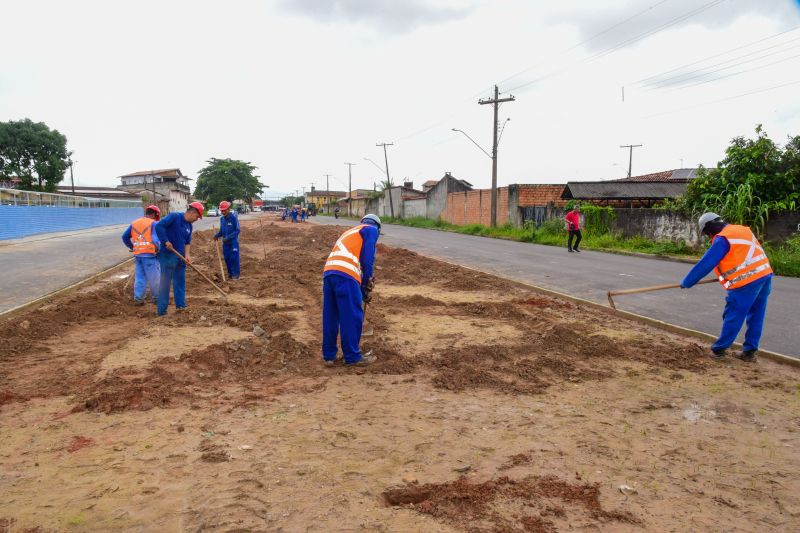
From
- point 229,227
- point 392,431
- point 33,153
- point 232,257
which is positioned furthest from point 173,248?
point 33,153

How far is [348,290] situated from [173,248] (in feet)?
11.6

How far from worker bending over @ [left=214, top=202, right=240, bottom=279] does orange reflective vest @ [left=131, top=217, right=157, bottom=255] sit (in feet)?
8.21

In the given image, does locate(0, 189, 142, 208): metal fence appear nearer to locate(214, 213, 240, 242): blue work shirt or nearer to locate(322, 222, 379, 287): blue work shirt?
locate(214, 213, 240, 242): blue work shirt

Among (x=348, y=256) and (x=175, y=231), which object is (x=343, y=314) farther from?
(x=175, y=231)

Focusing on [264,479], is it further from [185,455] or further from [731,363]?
[731,363]

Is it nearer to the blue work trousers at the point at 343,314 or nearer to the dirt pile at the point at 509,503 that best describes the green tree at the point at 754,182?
the blue work trousers at the point at 343,314

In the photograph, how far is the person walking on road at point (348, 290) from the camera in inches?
202

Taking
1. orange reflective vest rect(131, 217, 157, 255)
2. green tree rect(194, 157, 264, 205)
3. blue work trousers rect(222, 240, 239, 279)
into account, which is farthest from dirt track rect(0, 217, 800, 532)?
green tree rect(194, 157, 264, 205)

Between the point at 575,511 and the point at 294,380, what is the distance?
2.80 metres

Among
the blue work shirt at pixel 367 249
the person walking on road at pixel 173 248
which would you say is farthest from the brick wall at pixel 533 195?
the blue work shirt at pixel 367 249

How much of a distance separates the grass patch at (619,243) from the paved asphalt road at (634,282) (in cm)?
109

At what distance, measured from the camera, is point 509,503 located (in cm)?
282

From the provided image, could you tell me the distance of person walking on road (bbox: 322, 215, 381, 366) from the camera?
Result: 16.8 ft

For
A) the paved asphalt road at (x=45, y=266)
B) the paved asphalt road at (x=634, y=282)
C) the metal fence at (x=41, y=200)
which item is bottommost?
the paved asphalt road at (x=634, y=282)
